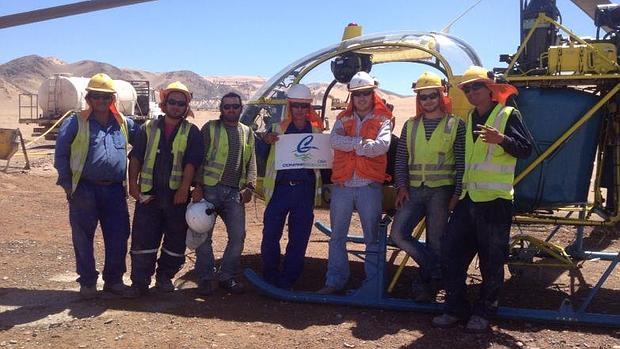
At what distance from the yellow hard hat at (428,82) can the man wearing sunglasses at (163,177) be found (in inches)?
78.7

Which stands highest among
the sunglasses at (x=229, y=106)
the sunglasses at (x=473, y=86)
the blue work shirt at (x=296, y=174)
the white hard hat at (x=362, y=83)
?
the white hard hat at (x=362, y=83)

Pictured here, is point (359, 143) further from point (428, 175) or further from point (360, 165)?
point (428, 175)

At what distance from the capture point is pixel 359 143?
5.25m

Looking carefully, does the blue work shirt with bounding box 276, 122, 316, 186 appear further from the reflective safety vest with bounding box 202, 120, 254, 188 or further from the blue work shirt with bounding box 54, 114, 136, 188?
the blue work shirt with bounding box 54, 114, 136, 188

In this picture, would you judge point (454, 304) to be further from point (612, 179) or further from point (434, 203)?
point (612, 179)

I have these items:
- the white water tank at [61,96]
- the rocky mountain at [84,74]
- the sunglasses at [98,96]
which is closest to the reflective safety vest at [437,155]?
the sunglasses at [98,96]

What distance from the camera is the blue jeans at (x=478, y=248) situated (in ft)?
15.5

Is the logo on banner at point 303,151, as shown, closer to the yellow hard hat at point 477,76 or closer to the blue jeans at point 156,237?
the blue jeans at point 156,237

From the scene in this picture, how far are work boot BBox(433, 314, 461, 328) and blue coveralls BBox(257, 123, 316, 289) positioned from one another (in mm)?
1433

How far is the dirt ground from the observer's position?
469 cm

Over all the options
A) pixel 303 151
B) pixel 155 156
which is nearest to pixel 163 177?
pixel 155 156

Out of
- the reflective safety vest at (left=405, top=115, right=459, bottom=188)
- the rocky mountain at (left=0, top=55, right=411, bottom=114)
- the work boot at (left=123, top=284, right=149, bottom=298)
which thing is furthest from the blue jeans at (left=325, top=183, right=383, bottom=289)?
the rocky mountain at (left=0, top=55, right=411, bottom=114)

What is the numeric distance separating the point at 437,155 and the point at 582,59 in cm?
152

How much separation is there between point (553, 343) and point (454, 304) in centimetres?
76
